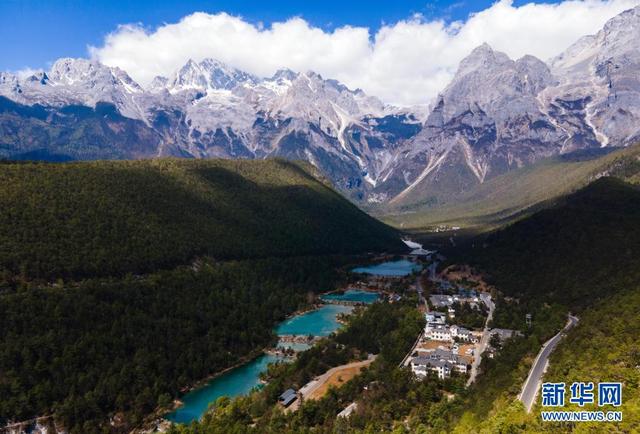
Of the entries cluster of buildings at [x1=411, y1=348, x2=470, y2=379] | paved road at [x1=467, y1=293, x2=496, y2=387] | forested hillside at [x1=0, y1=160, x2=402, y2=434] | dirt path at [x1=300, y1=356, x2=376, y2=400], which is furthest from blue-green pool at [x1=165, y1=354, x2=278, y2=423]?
paved road at [x1=467, y1=293, x2=496, y2=387]

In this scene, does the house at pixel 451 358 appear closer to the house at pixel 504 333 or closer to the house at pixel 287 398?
the house at pixel 504 333

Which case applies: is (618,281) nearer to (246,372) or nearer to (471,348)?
(471,348)

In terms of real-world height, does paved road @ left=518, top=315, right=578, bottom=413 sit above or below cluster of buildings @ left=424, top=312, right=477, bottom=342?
above

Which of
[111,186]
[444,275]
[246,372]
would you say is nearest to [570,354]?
[246,372]

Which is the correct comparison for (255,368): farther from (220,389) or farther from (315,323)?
(315,323)

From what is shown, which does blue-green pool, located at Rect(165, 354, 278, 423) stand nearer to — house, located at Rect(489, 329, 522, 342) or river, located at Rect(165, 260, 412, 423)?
river, located at Rect(165, 260, 412, 423)

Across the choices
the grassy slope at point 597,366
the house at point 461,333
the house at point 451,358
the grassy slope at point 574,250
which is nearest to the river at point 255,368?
the house at point 461,333

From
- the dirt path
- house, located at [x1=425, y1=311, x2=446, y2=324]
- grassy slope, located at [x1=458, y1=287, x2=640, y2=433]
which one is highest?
grassy slope, located at [x1=458, y1=287, x2=640, y2=433]
